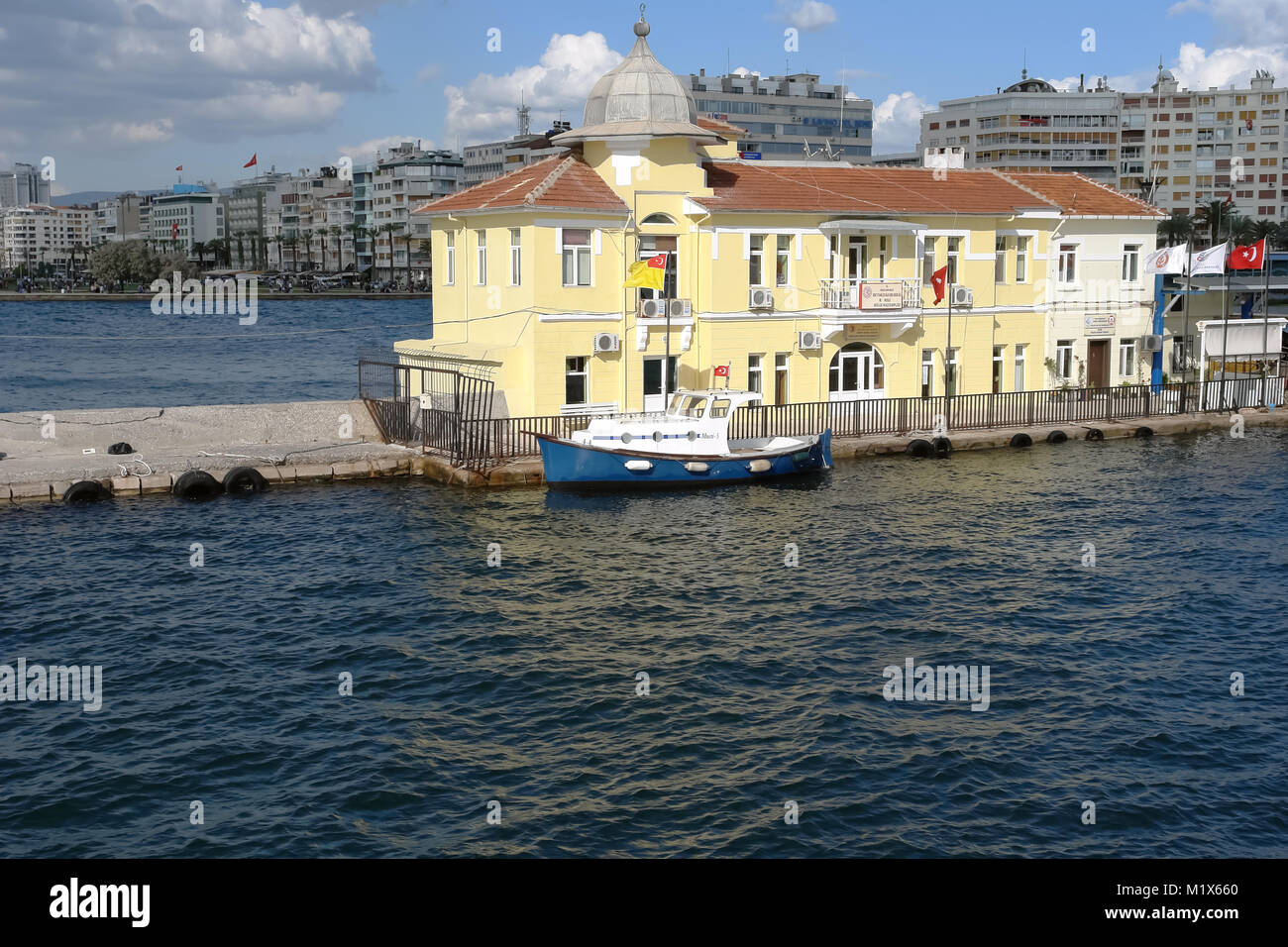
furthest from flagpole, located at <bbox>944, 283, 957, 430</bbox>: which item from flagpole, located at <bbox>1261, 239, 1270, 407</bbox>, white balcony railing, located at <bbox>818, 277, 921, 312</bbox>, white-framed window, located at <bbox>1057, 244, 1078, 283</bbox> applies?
flagpole, located at <bbox>1261, 239, 1270, 407</bbox>

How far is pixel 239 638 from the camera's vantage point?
22234 mm

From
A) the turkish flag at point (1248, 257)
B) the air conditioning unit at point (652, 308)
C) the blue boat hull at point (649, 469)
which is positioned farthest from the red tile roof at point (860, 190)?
the blue boat hull at point (649, 469)

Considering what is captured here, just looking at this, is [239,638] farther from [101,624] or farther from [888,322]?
[888,322]

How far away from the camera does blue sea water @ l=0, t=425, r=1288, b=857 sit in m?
15.2

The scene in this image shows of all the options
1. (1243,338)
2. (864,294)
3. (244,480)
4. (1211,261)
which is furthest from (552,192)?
(1243,338)

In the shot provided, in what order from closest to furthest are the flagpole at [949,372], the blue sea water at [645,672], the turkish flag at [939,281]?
the blue sea water at [645,672] < the turkish flag at [939,281] < the flagpole at [949,372]

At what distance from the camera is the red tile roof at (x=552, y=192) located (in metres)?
37.8

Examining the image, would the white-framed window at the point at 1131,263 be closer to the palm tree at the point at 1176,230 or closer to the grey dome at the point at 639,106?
the grey dome at the point at 639,106

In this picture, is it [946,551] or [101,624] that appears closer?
[101,624]

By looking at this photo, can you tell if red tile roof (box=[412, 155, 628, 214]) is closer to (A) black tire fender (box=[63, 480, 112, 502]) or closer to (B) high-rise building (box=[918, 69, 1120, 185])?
(A) black tire fender (box=[63, 480, 112, 502])

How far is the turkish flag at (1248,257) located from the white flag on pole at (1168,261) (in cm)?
175
